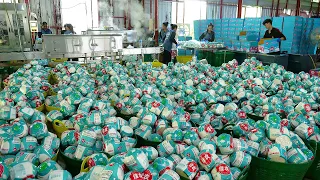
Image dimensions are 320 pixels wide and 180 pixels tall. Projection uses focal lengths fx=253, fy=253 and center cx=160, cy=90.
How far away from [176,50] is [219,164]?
810 cm

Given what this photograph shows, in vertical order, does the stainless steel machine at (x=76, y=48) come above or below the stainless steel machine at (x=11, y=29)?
below

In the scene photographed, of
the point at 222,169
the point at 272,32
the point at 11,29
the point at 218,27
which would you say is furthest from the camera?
the point at 218,27

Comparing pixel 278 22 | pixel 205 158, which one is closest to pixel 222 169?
pixel 205 158

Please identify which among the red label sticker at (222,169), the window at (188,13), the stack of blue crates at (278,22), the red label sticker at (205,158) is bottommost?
the red label sticker at (222,169)

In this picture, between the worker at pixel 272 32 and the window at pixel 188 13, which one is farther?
the window at pixel 188 13

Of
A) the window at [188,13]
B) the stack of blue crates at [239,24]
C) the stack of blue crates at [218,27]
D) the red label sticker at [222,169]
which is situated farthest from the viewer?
the window at [188,13]

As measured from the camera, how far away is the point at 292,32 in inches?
366

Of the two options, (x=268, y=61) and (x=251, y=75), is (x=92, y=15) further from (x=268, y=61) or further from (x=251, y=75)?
(x=251, y=75)

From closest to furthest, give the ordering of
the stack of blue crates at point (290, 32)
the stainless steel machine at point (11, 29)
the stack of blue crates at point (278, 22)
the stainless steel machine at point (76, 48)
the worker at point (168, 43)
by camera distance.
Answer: the stainless steel machine at point (76, 48) → the stainless steel machine at point (11, 29) → the worker at point (168, 43) → the stack of blue crates at point (290, 32) → the stack of blue crates at point (278, 22)

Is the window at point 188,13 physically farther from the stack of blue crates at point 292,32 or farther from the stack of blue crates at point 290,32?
the stack of blue crates at point 292,32

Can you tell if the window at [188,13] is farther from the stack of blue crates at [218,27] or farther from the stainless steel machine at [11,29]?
the stainless steel machine at [11,29]

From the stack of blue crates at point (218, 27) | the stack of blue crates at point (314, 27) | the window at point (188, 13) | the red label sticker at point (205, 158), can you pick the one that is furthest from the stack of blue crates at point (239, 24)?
the red label sticker at point (205, 158)

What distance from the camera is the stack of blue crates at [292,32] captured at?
9.29m

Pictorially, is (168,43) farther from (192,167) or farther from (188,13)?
(188,13)
